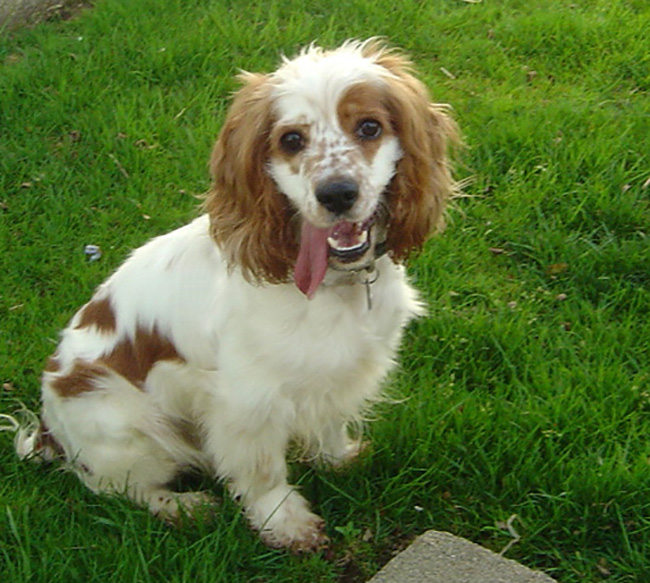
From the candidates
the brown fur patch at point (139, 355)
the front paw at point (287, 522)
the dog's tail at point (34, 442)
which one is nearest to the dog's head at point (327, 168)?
the brown fur patch at point (139, 355)

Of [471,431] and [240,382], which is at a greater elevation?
[240,382]

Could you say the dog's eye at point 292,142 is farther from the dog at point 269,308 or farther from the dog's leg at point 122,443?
the dog's leg at point 122,443

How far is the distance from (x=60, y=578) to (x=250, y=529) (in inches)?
27.4

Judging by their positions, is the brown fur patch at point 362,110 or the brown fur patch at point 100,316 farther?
the brown fur patch at point 100,316

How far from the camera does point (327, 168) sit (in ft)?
9.62

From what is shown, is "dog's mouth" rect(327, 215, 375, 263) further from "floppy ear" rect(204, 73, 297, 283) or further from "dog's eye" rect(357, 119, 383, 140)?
"dog's eye" rect(357, 119, 383, 140)

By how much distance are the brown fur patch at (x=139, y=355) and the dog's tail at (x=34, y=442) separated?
496 millimetres

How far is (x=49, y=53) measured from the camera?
6.43 m

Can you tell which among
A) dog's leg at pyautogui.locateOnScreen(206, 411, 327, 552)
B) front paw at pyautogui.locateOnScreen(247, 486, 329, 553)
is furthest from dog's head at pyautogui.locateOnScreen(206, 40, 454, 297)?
front paw at pyautogui.locateOnScreen(247, 486, 329, 553)

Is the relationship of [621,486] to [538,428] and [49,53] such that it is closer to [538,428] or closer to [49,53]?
[538,428]

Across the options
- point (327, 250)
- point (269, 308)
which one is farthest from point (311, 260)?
point (269, 308)

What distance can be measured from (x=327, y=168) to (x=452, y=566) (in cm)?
135

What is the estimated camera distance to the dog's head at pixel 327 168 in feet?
9.75

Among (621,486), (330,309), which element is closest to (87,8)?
(330,309)
